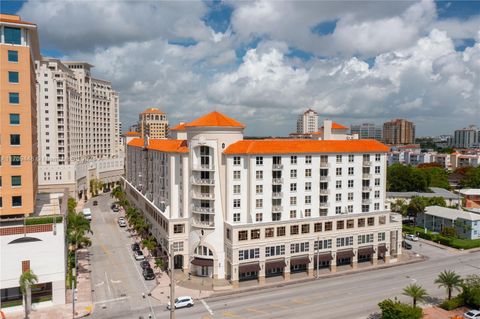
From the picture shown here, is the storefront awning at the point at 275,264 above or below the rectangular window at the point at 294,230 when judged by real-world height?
below

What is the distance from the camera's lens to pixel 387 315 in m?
42.8

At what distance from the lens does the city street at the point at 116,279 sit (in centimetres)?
4928

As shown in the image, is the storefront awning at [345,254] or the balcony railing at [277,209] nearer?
the balcony railing at [277,209]

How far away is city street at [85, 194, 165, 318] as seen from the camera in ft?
162

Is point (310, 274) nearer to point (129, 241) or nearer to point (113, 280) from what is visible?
point (113, 280)

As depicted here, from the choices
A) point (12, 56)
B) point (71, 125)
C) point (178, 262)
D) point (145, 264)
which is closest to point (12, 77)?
point (12, 56)

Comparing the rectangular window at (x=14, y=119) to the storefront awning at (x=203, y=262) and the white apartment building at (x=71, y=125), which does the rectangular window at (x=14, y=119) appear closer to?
the storefront awning at (x=203, y=262)

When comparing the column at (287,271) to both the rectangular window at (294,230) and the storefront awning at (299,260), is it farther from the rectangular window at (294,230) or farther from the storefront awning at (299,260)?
the rectangular window at (294,230)

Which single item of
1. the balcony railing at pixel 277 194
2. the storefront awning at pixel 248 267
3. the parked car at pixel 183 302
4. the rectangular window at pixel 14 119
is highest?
the rectangular window at pixel 14 119

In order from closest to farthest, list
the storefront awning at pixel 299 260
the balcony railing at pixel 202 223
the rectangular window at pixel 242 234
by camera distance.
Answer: the rectangular window at pixel 242 234
the balcony railing at pixel 202 223
the storefront awning at pixel 299 260

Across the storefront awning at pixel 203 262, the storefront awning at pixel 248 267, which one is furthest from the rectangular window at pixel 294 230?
the storefront awning at pixel 203 262

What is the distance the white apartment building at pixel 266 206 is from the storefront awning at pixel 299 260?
0.51ft

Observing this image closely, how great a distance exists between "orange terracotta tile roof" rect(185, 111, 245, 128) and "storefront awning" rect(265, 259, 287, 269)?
22004 millimetres

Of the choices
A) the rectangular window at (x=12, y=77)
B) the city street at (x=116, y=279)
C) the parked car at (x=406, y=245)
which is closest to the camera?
the rectangular window at (x=12, y=77)
